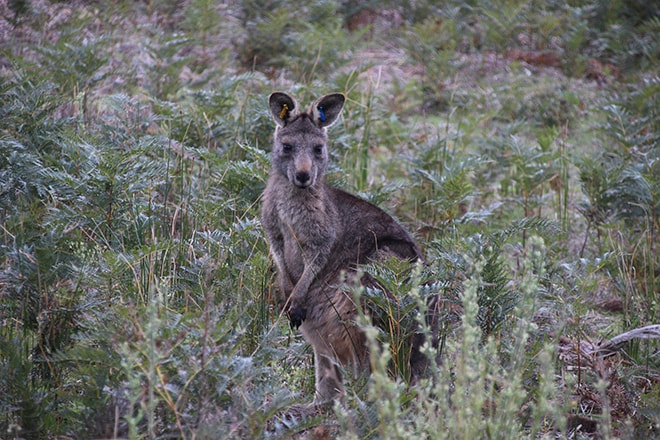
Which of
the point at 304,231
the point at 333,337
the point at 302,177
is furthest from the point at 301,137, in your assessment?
the point at 333,337

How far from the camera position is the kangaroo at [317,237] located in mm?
4609

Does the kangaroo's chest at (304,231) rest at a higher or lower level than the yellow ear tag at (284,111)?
lower

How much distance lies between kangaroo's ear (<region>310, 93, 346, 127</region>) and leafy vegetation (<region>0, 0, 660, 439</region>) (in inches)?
23.9

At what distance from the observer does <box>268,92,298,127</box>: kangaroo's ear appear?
521cm

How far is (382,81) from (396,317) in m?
6.17

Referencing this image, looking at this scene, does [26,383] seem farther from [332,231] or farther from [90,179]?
[332,231]

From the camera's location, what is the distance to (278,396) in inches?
128

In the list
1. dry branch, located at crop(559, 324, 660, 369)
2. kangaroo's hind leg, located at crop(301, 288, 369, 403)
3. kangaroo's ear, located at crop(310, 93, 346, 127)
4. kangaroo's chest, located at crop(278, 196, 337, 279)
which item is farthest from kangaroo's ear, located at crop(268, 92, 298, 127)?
dry branch, located at crop(559, 324, 660, 369)

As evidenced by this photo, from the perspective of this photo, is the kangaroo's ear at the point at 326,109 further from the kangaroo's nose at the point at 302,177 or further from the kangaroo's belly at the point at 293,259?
the kangaroo's belly at the point at 293,259

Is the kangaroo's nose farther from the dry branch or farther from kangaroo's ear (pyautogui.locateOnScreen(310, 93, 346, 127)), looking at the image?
the dry branch

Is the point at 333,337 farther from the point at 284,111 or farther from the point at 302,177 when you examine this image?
the point at 284,111

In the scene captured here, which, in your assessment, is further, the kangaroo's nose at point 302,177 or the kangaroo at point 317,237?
the kangaroo's nose at point 302,177

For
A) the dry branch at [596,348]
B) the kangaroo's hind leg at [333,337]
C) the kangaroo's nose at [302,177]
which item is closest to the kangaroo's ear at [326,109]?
the kangaroo's nose at [302,177]

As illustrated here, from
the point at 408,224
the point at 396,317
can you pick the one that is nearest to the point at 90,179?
the point at 396,317
